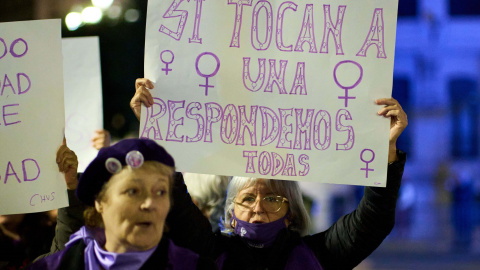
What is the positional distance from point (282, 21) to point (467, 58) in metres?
28.5

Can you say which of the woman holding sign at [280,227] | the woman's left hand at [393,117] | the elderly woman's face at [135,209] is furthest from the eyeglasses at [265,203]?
the elderly woman's face at [135,209]

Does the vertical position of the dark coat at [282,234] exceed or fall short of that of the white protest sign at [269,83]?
it falls short

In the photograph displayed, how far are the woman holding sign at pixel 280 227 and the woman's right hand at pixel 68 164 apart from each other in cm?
35

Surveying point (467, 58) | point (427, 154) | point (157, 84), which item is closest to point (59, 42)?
point (157, 84)

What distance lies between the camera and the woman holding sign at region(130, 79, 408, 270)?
3.05 meters

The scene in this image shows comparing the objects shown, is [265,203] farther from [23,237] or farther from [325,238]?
[23,237]

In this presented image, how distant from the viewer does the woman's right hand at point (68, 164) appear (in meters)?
3.14

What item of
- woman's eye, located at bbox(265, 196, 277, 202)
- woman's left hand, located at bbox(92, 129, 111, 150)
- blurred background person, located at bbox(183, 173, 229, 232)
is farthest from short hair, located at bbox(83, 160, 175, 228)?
blurred background person, located at bbox(183, 173, 229, 232)

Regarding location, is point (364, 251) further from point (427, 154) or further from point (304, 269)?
point (427, 154)

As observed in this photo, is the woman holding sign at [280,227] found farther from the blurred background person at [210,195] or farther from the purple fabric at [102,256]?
the blurred background person at [210,195]

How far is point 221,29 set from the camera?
10.6 feet

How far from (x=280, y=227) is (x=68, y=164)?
962 millimetres

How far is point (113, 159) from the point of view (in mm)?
2410

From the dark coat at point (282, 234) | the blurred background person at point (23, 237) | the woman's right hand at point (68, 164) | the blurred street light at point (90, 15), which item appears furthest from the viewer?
the blurred street light at point (90, 15)
